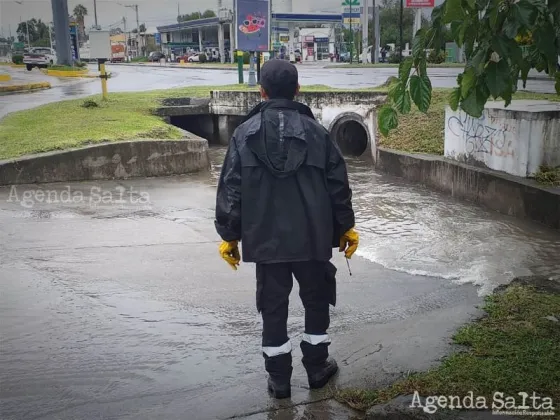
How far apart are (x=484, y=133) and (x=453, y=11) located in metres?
6.56

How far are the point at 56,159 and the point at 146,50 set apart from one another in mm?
106717

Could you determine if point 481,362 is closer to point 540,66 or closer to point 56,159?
point 540,66

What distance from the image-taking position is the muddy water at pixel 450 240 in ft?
19.4

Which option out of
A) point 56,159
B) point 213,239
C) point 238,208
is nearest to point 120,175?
point 56,159

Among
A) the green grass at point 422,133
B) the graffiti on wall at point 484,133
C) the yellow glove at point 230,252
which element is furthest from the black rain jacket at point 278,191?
the green grass at point 422,133

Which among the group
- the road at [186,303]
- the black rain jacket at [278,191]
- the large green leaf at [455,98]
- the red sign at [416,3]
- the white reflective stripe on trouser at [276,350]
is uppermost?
the red sign at [416,3]

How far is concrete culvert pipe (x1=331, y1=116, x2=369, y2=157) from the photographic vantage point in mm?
14312

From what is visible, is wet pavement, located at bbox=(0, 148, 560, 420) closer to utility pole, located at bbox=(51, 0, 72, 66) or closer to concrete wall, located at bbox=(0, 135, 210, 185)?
concrete wall, located at bbox=(0, 135, 210, 185)

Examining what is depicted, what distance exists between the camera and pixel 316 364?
366 centimetres

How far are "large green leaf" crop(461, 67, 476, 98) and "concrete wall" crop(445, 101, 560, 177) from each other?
5.39 meters

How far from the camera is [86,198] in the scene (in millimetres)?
8758

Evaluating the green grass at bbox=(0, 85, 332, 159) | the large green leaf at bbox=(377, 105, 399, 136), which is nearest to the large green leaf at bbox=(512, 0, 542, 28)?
the large green leaf at bbox=(377, 105, 399, 136)

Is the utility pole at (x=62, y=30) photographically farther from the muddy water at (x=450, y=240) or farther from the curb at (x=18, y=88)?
the muddy water at (x=450, y=240)

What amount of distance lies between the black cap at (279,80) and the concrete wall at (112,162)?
21.9ft
